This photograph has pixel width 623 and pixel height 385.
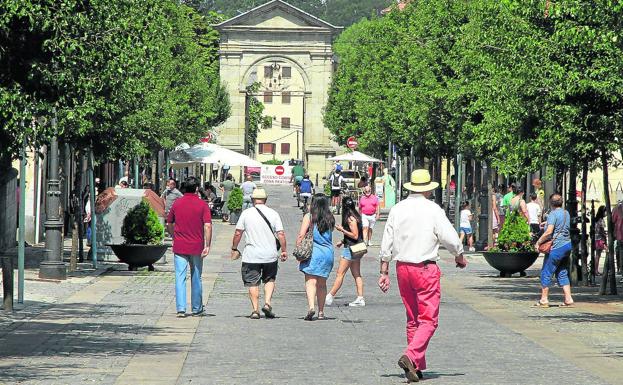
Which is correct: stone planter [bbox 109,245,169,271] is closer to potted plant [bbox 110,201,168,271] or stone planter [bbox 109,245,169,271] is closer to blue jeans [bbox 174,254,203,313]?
Result: potted plant [bbox 110,201,168,271]

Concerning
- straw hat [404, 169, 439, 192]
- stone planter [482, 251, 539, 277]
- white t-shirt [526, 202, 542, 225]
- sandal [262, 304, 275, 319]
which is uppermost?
straw hat [404, 169, 439, 192]

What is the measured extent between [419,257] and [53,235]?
44.0ft

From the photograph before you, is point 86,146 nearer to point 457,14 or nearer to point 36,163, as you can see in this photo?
point 36,163

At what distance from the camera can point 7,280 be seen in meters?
18.8

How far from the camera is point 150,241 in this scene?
2867cm

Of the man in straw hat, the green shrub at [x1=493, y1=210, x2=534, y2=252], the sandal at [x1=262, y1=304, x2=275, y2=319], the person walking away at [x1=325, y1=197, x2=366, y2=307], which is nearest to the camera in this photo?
the man in straw hat

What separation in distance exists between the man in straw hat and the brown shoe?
0.61ft

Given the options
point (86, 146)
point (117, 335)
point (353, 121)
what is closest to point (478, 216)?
point (86, 146)

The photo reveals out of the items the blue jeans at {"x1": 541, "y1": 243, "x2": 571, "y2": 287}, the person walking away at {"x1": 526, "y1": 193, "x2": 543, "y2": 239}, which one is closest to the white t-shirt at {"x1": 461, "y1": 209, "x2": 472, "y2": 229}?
the person walking away at {"x1": 526, "y1": 193, "x2": 543, "y2": 239}

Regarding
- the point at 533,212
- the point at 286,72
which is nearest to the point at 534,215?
the point at 533,212

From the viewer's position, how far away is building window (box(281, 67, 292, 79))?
15569 cm

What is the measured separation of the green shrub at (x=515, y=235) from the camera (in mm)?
27891

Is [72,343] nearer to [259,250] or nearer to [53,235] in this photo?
[259,250]

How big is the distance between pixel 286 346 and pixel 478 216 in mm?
24808
